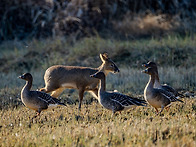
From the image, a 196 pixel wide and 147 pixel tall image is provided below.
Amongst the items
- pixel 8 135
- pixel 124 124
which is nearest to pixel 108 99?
pixel 124 124

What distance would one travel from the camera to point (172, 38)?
63.4 ft

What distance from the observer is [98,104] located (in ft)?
36.8

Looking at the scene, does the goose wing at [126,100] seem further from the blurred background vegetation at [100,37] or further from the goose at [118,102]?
the blurred background vegetation at [100,37]

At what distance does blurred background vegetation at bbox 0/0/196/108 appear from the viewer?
51.9 ft

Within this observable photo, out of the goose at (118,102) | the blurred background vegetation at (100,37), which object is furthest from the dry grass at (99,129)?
the blurred background vegetation at (100,37)

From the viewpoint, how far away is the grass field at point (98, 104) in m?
7.12

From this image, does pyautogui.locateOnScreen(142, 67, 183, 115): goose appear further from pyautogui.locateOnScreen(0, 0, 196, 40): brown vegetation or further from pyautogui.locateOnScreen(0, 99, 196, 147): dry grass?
pyautogui.locateOnScreen(0, 0, 196, 40): brown vegetation

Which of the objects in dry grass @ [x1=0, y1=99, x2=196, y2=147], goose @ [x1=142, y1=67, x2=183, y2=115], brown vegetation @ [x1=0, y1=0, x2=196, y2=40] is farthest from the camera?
brown vegetation @ [x1=0, y1=0, x2=196, y2=40]

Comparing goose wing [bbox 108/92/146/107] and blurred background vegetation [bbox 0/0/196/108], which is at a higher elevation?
goose wing [bbox 108/92/146/107]

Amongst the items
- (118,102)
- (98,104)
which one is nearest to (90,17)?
(98,104)

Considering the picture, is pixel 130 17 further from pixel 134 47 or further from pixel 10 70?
pixel 10 70

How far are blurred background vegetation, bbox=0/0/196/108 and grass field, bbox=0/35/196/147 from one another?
0.17 ft

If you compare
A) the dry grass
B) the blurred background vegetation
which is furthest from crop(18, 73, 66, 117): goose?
the blurred background vegetation

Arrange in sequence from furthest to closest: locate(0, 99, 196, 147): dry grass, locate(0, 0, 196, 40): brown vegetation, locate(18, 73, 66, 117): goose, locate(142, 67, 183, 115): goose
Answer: locate(0, 0, 196, 40): brown vegetation → locate(18, 73, 66, 117): goose → locate(142, 67, 183, 115): goose → locate(0, 99, 196, 147): dry grass
